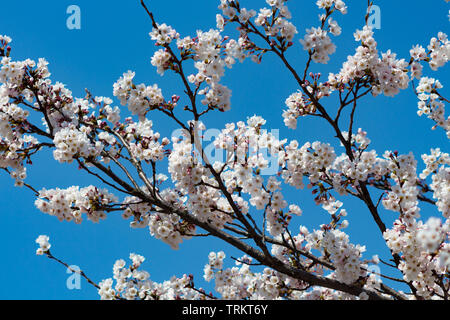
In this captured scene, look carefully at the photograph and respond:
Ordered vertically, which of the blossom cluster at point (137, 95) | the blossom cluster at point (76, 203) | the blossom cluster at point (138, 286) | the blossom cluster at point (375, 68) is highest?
the blossom cluster at point (375, 68)

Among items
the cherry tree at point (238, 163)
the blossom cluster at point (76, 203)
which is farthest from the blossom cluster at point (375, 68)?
the blossom cluster at point (76, 203)

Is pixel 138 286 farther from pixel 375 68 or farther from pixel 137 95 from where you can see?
pixel 375 68

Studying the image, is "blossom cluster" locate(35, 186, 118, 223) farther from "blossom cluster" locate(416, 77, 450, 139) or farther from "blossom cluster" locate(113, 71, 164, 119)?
"blossom cluster" locate(416, 77, 450, 139)

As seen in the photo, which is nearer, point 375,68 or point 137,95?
point 137,95

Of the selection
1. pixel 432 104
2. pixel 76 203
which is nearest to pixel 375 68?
pixel 432 104

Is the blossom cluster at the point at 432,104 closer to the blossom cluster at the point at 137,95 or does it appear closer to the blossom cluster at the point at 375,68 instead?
the blossom cluster at the point at 375,68

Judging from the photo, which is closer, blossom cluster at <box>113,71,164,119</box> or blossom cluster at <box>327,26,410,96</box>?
blossom cluster at <box>113,71,164,119</box>

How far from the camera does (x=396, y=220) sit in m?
5.69

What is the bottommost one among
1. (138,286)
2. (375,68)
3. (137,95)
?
(138,286)

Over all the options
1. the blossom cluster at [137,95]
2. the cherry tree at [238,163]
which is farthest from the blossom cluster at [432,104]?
the blossom cluster at [137,95]

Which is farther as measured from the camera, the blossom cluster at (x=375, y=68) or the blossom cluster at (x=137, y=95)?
the blossom cluster at (x=375, y=68)

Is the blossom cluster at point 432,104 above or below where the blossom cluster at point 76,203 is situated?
above

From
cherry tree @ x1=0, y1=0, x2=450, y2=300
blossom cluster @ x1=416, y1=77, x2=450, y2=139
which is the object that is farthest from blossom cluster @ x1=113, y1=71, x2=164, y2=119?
blossom cluster @ x1=416, y1=77, x2=450, y2=139
